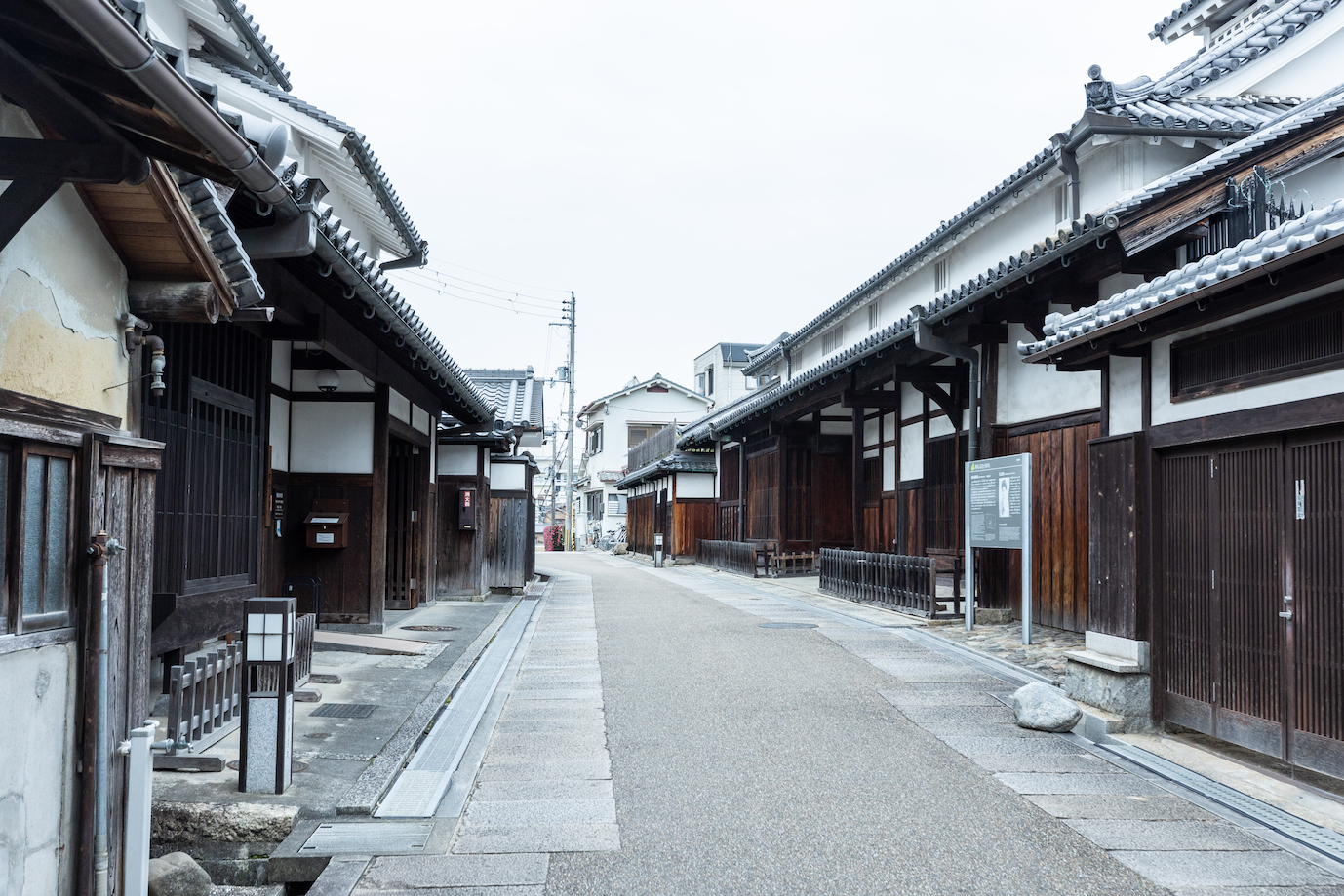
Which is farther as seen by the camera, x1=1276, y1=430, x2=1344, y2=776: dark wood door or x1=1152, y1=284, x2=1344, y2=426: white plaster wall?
x1=1152, y1=284, x2=1344, y2=426: white plaster wall

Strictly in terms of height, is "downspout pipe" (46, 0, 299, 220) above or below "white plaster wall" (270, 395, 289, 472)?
above

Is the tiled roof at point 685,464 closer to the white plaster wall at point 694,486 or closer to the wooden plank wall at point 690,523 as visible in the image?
the white plaster wall at point 694,486

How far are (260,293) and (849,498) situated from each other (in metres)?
20.9

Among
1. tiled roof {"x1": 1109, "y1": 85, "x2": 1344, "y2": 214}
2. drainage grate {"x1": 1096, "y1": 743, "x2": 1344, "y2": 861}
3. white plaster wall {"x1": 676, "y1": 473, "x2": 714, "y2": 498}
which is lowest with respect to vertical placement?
drainage grate {"x1": 1096, "y1": 743, "x2": 1344, "y2": 861}

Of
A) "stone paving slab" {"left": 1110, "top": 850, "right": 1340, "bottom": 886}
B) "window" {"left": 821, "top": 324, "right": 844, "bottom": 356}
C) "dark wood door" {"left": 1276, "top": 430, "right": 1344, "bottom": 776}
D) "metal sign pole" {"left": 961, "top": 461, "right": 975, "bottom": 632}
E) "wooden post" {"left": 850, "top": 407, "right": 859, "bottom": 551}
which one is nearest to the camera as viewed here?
"stone paving slab" {"left": 1110, "top": 850, "right": 1340, "bottom": 886}

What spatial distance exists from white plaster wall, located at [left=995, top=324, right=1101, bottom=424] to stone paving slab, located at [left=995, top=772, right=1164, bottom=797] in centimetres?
616

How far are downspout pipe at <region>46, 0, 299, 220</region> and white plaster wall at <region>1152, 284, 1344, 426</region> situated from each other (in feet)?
19.6

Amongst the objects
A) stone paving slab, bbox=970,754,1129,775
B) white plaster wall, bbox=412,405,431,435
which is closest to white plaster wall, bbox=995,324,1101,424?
stone paving slab, bbox=970,754,1129,775

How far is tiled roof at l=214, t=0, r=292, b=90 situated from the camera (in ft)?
36.9

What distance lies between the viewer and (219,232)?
197 inches

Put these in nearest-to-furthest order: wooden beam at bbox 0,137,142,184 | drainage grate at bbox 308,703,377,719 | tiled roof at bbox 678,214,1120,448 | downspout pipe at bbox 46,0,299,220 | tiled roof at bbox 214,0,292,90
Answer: downspout pipe at bbox 46,0,299,220
wooden beam at bbox 0,137,142,184
drainage grate at bbox 308,703,377,719
tiled roof at bbox 678,214,1120,448
tiled roof at bbox 214,0,292,90

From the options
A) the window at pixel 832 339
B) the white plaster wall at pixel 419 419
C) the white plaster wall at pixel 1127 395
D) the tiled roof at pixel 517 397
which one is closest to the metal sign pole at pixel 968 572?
the white plaster wall at pixel 1127 395

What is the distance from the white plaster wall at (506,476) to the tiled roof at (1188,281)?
49.8ft

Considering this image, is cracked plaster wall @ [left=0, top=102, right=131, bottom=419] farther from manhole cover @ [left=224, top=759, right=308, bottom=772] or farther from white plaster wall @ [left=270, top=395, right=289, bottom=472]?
white plaster wall @ [left=270, top=395, right=289, bottom=472]
